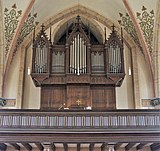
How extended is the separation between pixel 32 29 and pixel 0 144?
6.50 meters

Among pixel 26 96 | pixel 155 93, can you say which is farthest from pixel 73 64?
pixel 155 93

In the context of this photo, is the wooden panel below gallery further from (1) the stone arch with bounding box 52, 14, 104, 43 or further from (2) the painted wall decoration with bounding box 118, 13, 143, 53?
(1) the stone arch with bounding box 52, 14, 104, 43

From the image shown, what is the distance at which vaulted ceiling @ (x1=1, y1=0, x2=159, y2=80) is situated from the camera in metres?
14.4

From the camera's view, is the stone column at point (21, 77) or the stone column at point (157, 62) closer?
the stone column at point (157, 62)

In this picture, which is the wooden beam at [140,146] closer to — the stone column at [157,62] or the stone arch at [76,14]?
→ the stone column at [157,62]

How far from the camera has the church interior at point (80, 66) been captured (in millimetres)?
11500

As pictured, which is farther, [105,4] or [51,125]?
[105,4]

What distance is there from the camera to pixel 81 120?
11359mm

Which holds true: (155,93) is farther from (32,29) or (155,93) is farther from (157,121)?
(32,29)

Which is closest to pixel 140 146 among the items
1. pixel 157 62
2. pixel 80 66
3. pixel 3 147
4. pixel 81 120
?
pixel 81 120

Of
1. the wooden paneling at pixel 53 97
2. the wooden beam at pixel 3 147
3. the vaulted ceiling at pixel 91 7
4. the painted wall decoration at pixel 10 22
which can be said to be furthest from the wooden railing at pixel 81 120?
the painted wall decoration at pixel 10 22

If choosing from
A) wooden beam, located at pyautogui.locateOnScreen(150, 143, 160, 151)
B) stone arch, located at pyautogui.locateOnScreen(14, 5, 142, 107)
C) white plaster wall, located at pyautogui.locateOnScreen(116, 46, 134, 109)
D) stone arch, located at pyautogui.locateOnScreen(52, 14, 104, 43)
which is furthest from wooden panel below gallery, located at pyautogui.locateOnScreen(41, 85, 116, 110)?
stone arch, located at pyautogui.locateOnScreen(52, 14, 104, 43)

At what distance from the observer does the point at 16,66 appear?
51.2 ft

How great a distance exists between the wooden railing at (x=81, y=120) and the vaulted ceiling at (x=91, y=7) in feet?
12.7
